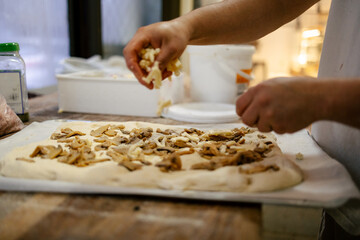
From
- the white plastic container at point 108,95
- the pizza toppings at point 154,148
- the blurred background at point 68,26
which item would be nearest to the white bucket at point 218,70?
the white plastic container at point 108,95

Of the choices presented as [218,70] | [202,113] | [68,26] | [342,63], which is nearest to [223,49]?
[218,70]

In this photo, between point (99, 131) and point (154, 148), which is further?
point (99, 131)

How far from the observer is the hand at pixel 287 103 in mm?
563

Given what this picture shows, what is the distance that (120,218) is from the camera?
0.50 meters

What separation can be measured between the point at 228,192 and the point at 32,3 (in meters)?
1.67

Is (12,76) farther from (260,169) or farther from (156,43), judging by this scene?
(260,169)

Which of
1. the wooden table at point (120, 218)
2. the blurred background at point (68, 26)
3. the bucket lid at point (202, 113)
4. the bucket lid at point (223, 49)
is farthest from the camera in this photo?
the blurred background at point (68, 26)

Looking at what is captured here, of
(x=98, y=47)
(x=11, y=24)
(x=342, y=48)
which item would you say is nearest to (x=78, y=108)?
(x=11, y=24)

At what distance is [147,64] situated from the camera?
0.73 m

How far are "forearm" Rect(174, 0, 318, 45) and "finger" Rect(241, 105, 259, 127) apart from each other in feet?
1.02

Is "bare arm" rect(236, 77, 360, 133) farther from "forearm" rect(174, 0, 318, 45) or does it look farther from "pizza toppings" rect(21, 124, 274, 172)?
"forearm" rect(174, 0, 318, 45)

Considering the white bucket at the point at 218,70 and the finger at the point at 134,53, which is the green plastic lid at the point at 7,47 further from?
the white bucket at the point at 218,70

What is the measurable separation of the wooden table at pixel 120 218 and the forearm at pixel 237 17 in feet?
1.64

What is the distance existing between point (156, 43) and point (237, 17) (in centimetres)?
29
